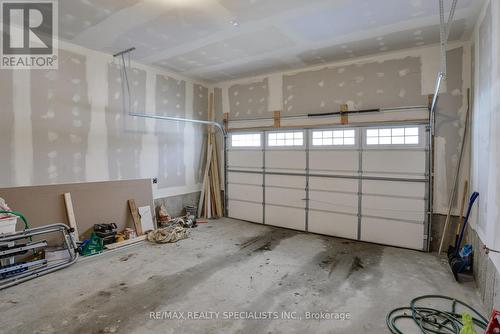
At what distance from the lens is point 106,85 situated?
16.2 ft

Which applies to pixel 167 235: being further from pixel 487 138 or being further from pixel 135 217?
pixel 487 138

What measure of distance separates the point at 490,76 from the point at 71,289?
5.21 metres

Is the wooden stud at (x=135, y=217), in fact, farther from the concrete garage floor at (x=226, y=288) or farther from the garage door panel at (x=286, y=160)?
the garage door panel at (x=286, y=160)

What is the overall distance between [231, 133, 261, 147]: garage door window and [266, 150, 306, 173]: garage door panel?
1.42 feet

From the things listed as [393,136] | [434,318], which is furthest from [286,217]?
[434,318]

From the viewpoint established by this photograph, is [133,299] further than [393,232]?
No

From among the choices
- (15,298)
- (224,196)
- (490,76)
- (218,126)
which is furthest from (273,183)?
(15,298)

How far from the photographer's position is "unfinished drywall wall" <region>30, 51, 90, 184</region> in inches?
162

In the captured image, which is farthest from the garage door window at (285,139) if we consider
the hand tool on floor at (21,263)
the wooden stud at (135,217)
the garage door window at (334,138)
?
the hand tool on floor at (21,263)

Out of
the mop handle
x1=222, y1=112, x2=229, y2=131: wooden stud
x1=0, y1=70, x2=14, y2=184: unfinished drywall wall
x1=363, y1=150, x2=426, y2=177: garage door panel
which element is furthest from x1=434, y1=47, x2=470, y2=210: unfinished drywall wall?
x1=0, y1=70, x2=14, y2=184: unfinished drywall wall

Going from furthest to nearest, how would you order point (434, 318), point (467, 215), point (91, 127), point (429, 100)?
point (91, 127), point (429, 100), point (467, 215), point (434, 318)

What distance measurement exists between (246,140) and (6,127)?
430cm

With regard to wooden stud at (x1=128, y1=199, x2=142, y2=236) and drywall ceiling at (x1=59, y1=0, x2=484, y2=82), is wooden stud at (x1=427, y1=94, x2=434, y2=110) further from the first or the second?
wooden stud at (x1=128, y1=199, x2=142, y2=236)

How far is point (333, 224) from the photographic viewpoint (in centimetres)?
541
